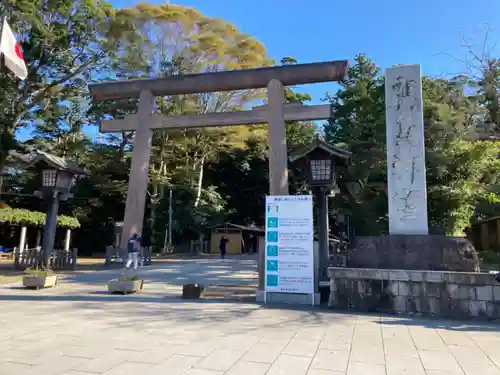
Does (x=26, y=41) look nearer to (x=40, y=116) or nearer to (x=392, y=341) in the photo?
(x=40, y=116)

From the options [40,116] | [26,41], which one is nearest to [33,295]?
[26,41]

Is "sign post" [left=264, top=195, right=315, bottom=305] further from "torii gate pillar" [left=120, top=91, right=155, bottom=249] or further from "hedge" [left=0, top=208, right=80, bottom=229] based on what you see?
"hedge" [left=0, top=208, right=80, bottom=229]

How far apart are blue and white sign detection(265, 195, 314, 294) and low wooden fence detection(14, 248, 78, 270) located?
9.26 m

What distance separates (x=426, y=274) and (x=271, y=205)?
2.99 m

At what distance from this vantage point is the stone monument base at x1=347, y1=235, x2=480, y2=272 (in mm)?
6344

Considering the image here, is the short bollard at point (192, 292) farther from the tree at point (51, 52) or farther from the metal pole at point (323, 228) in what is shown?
the tree at point (51, 52)

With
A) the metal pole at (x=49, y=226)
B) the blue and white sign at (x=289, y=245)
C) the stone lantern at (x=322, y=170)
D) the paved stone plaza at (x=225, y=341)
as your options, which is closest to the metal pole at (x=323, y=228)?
the stone lantern at (x=322, y=170)

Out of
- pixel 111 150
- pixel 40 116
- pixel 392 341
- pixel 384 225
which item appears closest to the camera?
pixel 392 341

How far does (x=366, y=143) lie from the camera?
1894 cm

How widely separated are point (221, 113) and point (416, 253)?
32.1 ft

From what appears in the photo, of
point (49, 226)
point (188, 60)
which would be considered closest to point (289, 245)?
point (49, 226)

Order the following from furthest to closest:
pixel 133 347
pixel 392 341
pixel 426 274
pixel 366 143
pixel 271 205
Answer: pixel 366 143, pixel 271 205, pixel 426 274, pixel 392 341, pixel 133 347

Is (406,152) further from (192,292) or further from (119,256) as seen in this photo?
(119,256)

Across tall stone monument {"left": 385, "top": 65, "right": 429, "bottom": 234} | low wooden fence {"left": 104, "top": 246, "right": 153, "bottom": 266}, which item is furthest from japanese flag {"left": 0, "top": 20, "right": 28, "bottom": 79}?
low wooden fence {"left": 104, "top": 246, "right": 153, "bottom": 266}
